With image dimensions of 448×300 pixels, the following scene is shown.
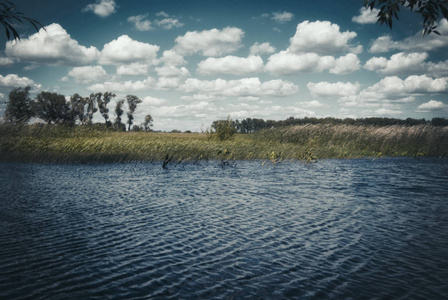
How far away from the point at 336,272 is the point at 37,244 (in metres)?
7.29

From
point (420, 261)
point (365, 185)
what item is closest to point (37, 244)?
point (420, 261)

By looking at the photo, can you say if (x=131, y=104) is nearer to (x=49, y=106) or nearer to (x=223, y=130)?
(x=49, y=106)

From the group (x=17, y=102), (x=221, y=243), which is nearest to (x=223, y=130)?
(x=221, y=243)

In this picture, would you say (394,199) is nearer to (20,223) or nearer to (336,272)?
(336,272)

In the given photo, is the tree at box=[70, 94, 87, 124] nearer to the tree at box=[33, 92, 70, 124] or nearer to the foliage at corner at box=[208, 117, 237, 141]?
the tree at box=[33, 92, 70, 124]

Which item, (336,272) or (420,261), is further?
(420,261)

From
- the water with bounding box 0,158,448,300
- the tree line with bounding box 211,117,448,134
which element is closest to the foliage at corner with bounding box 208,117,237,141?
the tree line with bounding box 211,117,448,134

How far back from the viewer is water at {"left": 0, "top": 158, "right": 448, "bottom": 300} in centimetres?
553

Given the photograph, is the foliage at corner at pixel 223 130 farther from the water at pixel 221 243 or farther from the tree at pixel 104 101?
the tree at pixel 104 101

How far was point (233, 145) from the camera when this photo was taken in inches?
1335

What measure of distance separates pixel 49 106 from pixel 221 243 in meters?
92.0

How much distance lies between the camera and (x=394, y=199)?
44.9ft

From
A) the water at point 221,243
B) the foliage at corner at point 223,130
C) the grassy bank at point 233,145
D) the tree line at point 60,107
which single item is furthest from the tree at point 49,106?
the water at point 221,243

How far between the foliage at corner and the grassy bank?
11.4 ft
